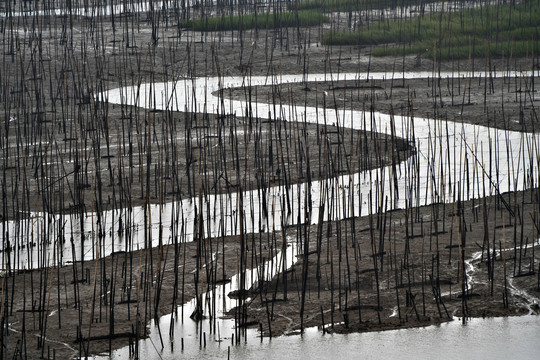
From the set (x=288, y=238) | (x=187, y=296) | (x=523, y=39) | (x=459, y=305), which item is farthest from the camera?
(x=523, y=39)

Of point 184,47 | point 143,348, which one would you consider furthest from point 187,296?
point 184,47

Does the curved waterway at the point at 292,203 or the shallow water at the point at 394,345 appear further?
the curved waterway at the point at 292,203

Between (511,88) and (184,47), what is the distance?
741 cm

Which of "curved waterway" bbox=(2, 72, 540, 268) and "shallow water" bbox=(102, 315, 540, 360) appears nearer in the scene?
"shallow water" bbox=(102, 315, 540, 360)

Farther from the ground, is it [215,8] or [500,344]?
[215,8]

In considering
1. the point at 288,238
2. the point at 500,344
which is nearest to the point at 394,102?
the point at 288,238

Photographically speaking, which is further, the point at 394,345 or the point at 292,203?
the point at 292,203

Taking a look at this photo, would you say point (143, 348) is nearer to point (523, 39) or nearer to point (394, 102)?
point (394, 102)

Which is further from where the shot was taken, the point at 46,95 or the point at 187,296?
the point at 46,95

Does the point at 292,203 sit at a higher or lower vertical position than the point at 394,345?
higher

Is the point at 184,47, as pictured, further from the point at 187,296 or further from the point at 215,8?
the point at 187,296

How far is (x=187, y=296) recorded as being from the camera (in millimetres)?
7332

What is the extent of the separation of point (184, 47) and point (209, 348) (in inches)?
595

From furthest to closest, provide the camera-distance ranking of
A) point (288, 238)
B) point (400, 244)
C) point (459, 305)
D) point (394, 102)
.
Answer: point (394, 102) → point (288, 238) → point (400, 244) → point (459, 305)
